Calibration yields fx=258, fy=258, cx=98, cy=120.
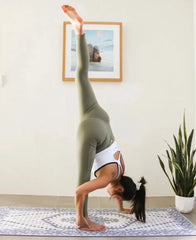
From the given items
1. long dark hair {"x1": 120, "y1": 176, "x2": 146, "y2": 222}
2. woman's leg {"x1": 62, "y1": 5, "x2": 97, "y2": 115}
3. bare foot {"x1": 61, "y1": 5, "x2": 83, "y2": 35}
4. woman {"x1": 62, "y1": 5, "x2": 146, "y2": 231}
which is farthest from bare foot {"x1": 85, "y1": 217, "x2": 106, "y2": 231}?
bare foot {"x1": 61, "y1": 5, "x2": 83, "y2": 35}

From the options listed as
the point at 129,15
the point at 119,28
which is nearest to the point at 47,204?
the point at 119,28

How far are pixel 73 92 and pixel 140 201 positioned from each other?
1.45m

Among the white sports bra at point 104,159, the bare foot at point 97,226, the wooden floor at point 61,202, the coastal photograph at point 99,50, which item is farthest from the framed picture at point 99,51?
the bare foot at point 97,226

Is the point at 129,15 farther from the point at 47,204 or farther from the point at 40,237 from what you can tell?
the point at 40,237

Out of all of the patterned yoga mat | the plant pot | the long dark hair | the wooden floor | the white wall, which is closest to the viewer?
the patterned yoga mat

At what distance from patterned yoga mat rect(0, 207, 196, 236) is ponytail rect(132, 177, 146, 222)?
0.06 m

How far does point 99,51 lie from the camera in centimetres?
289

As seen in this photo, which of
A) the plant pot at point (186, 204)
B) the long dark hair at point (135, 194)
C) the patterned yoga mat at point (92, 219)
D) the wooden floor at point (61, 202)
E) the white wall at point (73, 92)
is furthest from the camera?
the white wall at point (73, 92)

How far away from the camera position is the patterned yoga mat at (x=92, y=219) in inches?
68.3

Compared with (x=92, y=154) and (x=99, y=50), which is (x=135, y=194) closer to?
(x=92, y=154)

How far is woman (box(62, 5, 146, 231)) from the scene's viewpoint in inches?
70.2

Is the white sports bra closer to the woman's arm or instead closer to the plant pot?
the woman's arm

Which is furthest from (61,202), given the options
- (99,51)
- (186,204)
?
(99,51)

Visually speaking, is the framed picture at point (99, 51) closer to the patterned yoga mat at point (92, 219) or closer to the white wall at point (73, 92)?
the white wall at point (73, 92)
